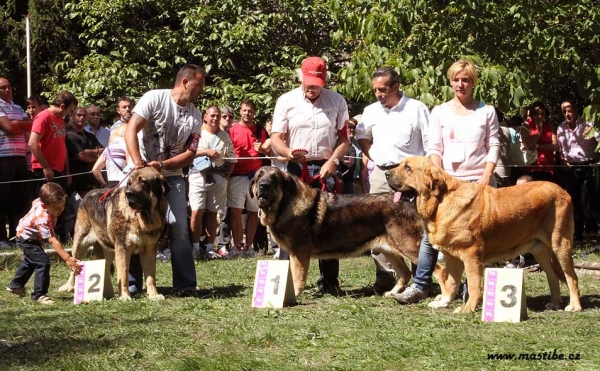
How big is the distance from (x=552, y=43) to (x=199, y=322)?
670cm

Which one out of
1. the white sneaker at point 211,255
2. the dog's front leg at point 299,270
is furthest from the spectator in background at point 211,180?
the dog's front leg at point 299,270

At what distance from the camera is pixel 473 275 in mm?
7238

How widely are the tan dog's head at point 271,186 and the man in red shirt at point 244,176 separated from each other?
4565 millimetres

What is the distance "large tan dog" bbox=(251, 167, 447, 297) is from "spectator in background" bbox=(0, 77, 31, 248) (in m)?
5.53

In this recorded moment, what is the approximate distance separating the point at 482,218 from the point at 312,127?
198cm

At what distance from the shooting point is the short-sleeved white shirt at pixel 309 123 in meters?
8.52

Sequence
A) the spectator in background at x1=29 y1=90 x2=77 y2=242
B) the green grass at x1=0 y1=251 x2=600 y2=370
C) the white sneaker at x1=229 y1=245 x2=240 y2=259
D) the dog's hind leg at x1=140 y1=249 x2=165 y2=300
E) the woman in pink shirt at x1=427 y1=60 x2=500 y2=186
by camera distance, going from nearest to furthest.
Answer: the green grass at x1=0 y1=251 x2=600 y2=370
the woman in pink shirt at x1=427 y1=60 x2=500 y2=186
the dog's hind leg at x1=140 y1=249 x2=165 y2=300
the spectator in background at x1=29 y1=90 x2=77 y2=242
the white sneaker at x1=229 y1=245 x2=240 y2=259

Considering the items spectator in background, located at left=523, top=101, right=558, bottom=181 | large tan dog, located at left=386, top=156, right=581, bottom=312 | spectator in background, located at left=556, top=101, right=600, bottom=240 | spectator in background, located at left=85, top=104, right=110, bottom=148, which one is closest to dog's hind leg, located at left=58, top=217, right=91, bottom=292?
large tan dog, located at left=386, top=156, right=581, bottom=312

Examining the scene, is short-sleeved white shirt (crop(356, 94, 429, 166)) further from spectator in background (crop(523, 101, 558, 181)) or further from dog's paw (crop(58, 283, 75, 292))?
spectator in background (crop(523, 101, 558, 181))

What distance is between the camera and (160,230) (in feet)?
27.3

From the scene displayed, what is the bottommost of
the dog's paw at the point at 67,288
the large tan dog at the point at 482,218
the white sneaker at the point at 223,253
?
the white sneaker at the point at 223,253

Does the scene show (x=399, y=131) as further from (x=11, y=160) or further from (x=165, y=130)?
(x=11, y=160)

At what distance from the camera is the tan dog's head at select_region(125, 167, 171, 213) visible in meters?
7.99

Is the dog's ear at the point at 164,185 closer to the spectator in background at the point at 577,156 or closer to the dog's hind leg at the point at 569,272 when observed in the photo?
the dog's hind leg at the point at 569,272
